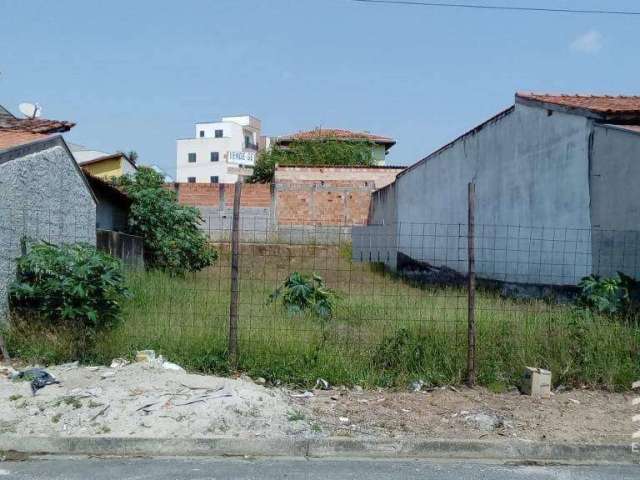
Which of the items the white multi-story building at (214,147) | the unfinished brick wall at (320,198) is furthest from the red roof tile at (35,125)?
the white multi-story building at (214,147)

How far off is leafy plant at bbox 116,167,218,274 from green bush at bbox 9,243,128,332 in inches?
350

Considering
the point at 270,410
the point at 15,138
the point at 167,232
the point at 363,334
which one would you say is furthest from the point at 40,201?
the point at 167,232

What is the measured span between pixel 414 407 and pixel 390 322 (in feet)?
5.32

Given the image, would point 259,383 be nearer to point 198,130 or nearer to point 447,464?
point 447,464

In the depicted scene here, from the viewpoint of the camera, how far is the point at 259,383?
6887 mm

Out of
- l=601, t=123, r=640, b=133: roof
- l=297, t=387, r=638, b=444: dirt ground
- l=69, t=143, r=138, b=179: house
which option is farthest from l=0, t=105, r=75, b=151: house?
l=69, t=143, r=138, b=179: house

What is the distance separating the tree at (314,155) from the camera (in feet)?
121

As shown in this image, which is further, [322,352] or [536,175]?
[536,175]

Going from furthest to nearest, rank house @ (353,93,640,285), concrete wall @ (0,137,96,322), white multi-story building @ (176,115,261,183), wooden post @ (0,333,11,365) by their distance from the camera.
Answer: white multi-story building @ (176,115,261,183) → house @ (353,93,640,285) → concrete wall @ (0,137,96,322) → wooden post @ (0,333,11,365)

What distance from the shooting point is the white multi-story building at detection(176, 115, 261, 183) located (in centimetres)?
6712

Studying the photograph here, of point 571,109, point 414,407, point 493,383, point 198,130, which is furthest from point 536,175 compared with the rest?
point 198,130

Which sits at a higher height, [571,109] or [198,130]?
[198,130]

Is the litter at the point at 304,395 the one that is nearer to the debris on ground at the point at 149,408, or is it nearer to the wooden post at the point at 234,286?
the debris on ground at the point at 149,408

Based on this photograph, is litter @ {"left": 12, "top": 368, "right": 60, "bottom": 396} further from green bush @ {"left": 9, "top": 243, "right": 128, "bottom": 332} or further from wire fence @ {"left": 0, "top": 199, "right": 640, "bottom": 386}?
green bush @ {"left": 9, "top": 243, "right": 128, "bottom": 332}
